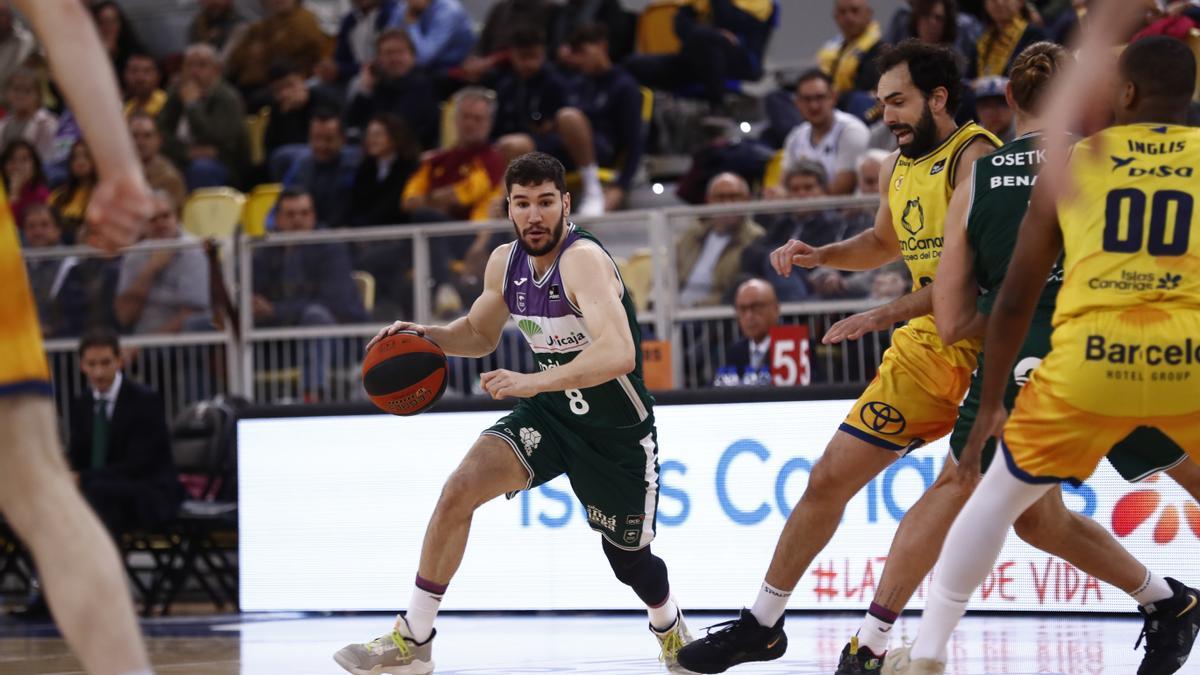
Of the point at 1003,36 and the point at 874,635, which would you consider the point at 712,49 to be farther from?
the point at 874,635

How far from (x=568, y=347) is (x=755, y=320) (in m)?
3.48

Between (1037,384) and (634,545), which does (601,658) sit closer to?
(634,545)

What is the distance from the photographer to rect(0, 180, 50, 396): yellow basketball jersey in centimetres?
321

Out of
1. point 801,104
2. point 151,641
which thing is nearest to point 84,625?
point 151,641

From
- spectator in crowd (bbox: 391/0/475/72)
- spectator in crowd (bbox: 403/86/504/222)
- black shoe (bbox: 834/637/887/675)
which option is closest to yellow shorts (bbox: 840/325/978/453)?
black shoe (bbox: 834/637/887/675)

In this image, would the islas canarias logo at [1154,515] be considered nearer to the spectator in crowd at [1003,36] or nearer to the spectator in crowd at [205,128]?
the spectator in crowd at [1003,36]

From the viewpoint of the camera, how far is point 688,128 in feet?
44.9

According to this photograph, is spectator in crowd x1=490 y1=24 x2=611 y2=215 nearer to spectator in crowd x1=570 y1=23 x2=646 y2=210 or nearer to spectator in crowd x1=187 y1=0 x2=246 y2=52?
spectator in crowd x1=570 y1=23 x2=646 y2=210

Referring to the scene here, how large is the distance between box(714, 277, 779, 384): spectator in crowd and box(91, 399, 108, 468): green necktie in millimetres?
4098

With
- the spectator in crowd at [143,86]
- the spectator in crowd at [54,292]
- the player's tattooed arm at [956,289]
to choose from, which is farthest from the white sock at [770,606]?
the spectator in crowd at [143,86]

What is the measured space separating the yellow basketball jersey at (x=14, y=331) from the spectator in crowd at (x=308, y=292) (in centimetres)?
747

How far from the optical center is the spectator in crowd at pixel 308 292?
10.8m

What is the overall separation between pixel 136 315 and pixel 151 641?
136 inches

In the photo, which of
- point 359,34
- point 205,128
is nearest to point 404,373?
point 205,128
